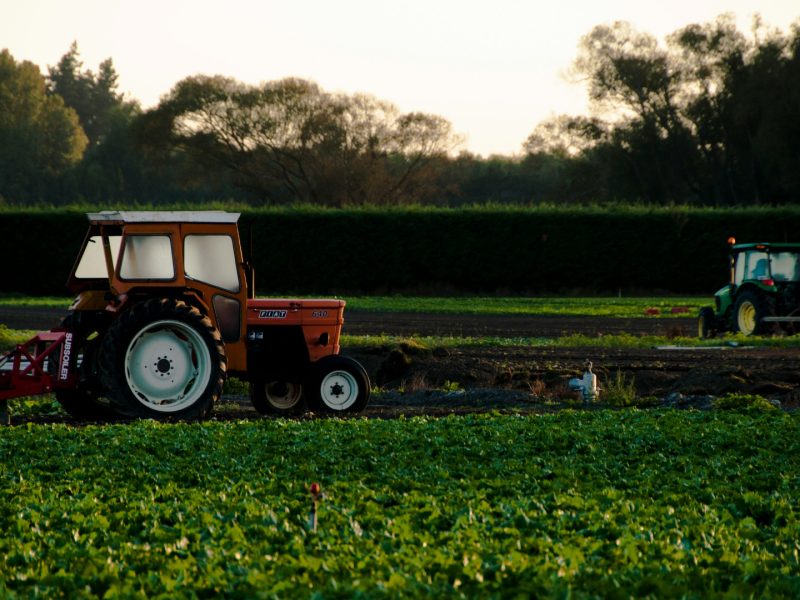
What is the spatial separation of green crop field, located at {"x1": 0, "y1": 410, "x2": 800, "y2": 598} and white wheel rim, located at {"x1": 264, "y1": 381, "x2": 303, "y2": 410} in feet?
5.53

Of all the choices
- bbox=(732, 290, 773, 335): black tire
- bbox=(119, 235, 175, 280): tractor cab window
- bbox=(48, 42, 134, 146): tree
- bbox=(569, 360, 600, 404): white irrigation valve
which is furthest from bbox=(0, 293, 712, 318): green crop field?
bbox=(48, 42, 134, 146): tree

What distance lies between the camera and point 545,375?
16406mm

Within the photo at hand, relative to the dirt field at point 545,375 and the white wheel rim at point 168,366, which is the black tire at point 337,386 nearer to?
the dirt field at point 545,375

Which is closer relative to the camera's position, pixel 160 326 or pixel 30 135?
pixel 160 326

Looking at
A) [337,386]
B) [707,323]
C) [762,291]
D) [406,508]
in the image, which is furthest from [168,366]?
[707,323]

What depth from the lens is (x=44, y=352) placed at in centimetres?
1118

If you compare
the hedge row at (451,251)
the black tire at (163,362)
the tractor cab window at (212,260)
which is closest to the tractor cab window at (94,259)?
the tractor cab window at (212,260)

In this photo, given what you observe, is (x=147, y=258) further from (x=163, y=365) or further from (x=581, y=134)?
(x=581, y=134)

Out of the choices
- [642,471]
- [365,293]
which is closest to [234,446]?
[642,471]

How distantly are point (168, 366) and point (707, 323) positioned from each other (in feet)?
49.3

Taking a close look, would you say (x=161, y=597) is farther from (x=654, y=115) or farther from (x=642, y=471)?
(x=654, y=115)

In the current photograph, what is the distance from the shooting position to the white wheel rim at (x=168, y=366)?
1135cm

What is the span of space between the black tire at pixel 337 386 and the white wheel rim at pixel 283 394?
2.36 ft

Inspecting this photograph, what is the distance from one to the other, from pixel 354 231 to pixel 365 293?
199cm
